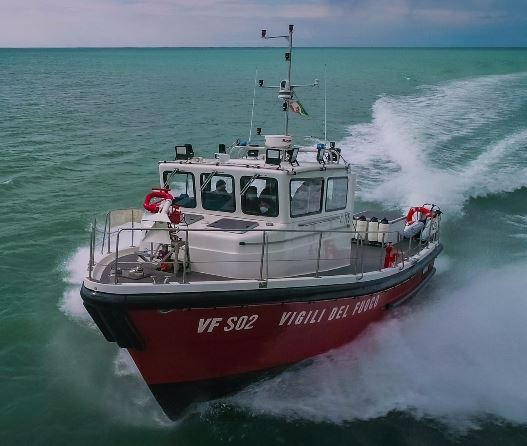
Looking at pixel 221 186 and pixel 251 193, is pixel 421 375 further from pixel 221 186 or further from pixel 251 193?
pixel 221 186

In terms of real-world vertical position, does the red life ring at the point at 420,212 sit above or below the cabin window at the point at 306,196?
below

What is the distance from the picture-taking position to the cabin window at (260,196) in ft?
26.9

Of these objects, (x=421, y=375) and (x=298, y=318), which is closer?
(x=298, y=318)

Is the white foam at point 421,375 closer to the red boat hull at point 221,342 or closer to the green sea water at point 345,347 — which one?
the green sea water at point 345,347

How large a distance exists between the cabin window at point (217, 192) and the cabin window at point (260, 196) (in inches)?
8.4

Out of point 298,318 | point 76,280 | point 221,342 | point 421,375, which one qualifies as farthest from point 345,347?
point 76,280

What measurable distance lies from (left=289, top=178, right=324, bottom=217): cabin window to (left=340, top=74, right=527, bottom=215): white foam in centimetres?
935

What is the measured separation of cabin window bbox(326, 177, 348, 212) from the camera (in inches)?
348

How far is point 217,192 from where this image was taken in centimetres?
862

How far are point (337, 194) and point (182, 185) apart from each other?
2418mm

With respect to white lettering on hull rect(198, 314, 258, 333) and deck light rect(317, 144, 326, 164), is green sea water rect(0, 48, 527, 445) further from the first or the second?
deck light rect(317, 144, 326, 164)

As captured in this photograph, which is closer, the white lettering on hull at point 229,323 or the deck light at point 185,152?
the white lettering on hull at point 229,323

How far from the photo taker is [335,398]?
27.5ft

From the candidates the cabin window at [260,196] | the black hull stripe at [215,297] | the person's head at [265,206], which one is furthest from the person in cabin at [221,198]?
the black hull stripe at [215,297]
